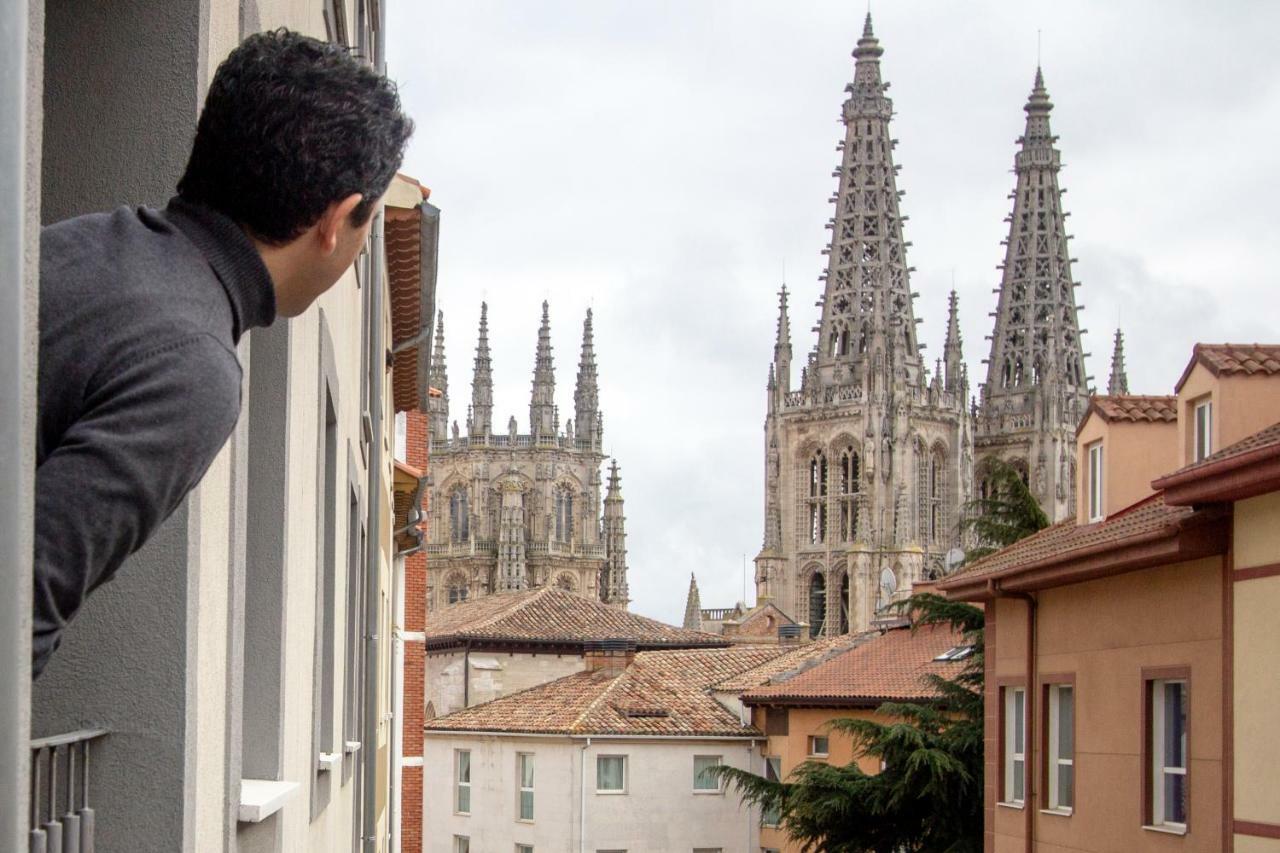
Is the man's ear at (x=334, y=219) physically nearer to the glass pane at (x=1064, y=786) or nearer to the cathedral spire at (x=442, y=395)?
the glass pane at (x=1064, y=786)

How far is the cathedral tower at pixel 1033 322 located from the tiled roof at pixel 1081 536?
364 ft

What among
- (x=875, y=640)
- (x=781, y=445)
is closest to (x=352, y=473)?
(x=875, y=640)

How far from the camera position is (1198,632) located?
17953mm

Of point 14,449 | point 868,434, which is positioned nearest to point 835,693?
point 14,449

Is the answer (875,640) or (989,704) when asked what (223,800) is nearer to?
(989,704)

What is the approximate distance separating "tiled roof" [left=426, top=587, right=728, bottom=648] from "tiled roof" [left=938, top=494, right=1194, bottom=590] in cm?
3932

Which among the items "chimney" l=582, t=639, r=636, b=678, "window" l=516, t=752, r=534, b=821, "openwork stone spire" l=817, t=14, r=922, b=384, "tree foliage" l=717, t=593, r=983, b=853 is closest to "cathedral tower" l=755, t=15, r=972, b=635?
"openwork stone spire" l=817, t=14, r=922, b=384

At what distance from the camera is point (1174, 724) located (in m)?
19.2

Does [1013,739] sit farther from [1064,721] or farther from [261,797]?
[261,797]

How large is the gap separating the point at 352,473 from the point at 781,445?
121191 mm

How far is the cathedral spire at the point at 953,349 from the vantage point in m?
135

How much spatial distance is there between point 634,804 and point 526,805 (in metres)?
2.72

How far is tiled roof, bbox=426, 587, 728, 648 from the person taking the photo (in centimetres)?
6612

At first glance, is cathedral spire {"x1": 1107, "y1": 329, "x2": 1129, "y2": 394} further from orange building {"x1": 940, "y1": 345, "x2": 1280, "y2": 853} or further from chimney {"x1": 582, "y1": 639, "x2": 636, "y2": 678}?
orange building {"x1": 940, "y1": 345, "x2": 1280, "y2": 853}
